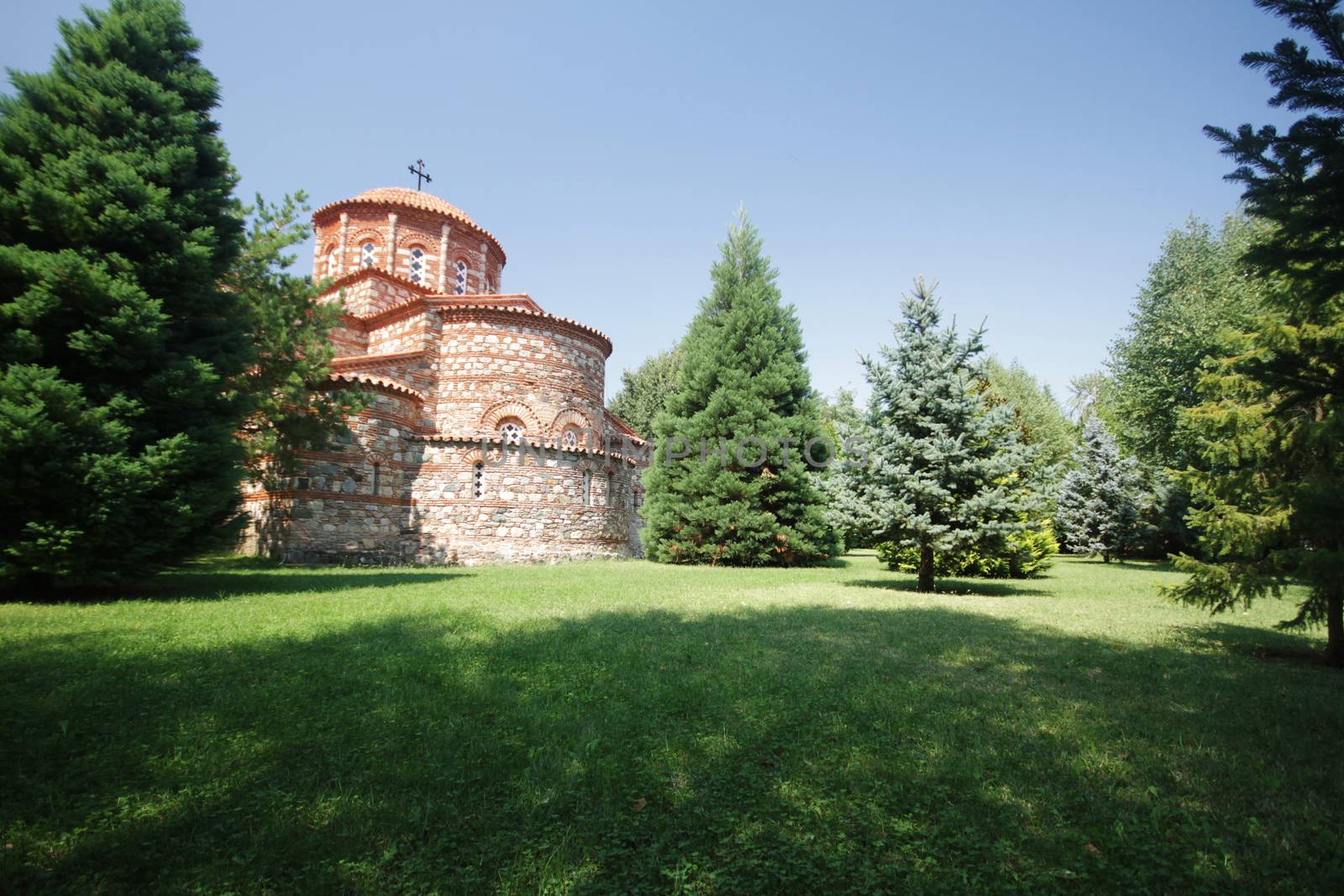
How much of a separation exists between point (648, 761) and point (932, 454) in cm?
925

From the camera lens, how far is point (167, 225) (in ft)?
29.7

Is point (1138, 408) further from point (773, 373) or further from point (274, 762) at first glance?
point (274, 762)

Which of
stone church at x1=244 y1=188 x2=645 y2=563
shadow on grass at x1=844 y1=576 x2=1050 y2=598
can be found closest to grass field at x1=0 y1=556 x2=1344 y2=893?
shadow on grass at x1=844 y1=576 x2=1050 y2=598

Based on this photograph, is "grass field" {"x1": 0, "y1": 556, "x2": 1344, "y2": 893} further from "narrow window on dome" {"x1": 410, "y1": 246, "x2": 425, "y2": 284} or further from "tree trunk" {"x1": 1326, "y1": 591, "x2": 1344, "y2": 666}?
"narrow window on dome" {"x1": 410, "y1": 246, "x2": 425, "y2": 284}

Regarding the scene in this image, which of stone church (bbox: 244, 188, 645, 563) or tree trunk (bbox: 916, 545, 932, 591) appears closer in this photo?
tree trunk (bbox: 916, 545, 932, 591)

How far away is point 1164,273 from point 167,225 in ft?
104

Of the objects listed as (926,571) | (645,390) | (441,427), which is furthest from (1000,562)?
(645,390)

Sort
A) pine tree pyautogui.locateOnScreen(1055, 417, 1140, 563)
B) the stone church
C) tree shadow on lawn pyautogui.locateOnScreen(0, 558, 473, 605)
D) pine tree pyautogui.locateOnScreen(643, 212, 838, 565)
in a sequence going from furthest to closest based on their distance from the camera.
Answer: pine tree pyautogui.locateOnScreen(1055, 417, 1140, 563) < pine tree pyautogui.locateOnScreen(643, 212, 838, 565) < the stone church < tree shadow on lawn pyautogui.locateOnScreen(0, 558, 473, 605)

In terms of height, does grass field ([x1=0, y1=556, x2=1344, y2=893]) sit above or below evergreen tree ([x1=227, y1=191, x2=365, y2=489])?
below

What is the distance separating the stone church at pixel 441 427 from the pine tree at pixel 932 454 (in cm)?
995

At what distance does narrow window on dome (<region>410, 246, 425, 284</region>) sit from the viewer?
23406 millimetres

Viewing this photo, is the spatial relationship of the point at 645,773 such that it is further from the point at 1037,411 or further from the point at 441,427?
the point at 1037,411

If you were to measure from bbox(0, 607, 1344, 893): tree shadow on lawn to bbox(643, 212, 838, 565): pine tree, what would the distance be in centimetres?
1290

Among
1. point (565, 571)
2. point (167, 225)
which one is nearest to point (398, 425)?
point (565, 571)
